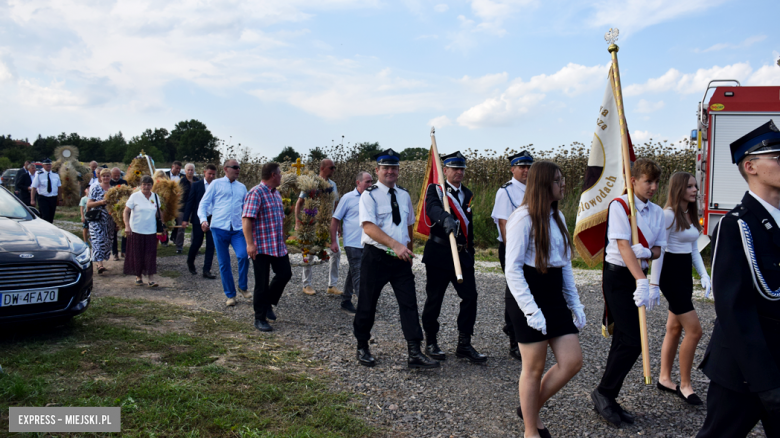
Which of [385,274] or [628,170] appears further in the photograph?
[385,274]

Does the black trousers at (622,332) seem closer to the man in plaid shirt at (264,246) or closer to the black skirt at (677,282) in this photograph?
the black skirt at (677,282)

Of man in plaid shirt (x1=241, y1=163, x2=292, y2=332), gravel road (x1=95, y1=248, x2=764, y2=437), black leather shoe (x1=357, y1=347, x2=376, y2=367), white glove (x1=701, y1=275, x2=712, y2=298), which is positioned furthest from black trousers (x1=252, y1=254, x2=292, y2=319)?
white glove (x1=701, y1=275, x2=712, y2=298)

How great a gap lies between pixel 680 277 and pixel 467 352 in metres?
2.11

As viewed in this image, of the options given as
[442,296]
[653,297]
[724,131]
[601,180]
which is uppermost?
[724,131]

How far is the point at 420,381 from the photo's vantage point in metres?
4.79

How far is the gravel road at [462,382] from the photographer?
153 inches

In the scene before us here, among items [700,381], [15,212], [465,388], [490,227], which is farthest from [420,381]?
[490,227]

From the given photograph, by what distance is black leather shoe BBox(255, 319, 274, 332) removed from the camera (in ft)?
20.8

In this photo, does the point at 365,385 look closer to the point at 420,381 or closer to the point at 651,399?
the point at 420,381

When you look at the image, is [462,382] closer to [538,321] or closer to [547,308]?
[547,308]

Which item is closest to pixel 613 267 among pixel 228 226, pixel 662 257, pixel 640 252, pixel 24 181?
pixel 640 252

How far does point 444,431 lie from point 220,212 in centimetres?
532

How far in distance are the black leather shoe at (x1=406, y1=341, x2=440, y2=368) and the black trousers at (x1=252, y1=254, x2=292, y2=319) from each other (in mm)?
2165

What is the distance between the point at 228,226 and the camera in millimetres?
7852
